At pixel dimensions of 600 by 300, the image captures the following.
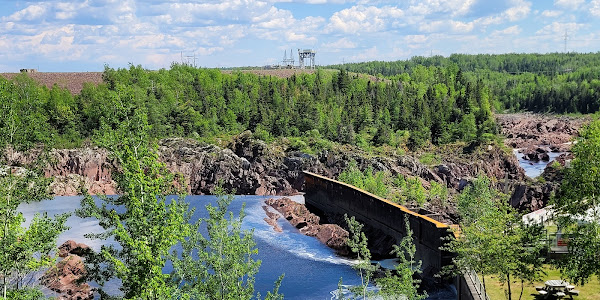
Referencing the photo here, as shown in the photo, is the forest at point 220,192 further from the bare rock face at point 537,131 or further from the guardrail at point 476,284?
the bare rock face at point 537,131

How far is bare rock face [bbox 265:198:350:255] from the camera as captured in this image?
55.8 m

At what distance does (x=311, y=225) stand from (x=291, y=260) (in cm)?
1297

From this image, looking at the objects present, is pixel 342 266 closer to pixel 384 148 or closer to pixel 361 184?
pixel 361 184

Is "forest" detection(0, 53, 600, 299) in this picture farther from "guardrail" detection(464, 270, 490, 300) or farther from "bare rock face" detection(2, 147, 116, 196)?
"bare rock face" detection(2, 147, 116, 196)

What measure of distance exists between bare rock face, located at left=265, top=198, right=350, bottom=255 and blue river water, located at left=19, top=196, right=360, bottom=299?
79 centimetres

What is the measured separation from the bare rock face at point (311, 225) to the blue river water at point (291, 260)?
2.60ft

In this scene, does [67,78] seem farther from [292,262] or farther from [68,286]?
[68,286]

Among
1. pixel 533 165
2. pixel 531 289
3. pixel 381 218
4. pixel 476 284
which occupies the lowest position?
pixel 533 165

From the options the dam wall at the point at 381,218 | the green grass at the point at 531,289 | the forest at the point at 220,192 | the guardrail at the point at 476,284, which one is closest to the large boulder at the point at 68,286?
the forest at the point at 220,192

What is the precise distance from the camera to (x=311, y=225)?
211 feet

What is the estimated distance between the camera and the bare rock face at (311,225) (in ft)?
183

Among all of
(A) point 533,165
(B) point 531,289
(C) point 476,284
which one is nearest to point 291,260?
(C) point 476,284

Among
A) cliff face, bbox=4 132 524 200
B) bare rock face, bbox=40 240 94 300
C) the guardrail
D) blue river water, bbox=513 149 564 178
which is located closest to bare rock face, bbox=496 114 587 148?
blue river water, bbox=513 149 564 178

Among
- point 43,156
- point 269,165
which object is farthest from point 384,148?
point 43,156
